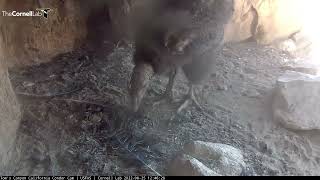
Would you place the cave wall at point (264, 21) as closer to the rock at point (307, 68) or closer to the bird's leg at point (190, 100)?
the rock at point (307, 68)

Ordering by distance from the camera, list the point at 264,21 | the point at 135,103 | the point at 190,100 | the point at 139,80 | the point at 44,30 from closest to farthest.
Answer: the point at 139,80, the point at 135,103, the point at 190,100, the point at 44,30, the point at 264,21

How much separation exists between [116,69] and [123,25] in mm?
632

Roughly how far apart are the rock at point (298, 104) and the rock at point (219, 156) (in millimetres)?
770

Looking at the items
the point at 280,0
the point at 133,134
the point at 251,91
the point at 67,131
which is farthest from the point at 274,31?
the point at 67,131

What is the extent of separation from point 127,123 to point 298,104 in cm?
164

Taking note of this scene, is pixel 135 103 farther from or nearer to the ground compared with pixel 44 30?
nearer to the ground

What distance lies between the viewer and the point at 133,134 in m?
4.21

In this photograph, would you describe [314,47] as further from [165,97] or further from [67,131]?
[67,131]

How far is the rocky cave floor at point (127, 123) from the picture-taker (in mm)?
3803

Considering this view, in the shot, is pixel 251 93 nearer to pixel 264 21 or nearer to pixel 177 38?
pixel 177 38

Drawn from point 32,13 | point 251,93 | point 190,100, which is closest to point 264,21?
point 251,93

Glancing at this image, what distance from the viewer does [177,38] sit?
13.6 ft

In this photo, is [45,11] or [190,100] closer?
[190,100]

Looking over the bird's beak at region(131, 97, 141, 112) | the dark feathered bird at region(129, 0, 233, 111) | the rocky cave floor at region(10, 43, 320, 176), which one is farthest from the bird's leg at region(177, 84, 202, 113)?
→ the bird's beak at region(131, 97, 141, 112)
